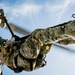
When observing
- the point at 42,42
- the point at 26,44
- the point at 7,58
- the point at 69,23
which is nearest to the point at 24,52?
the point at 26,44

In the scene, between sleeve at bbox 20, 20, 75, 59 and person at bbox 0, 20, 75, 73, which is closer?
sleeve at bbox 20, 20, 75, 59

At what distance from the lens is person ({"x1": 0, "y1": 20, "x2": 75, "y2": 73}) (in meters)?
3.87

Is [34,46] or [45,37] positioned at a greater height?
[45,37]

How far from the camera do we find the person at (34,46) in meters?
3.87

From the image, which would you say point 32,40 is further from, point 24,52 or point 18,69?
point 18,69

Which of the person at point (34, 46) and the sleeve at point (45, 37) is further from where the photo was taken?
the person at point (34, 46)

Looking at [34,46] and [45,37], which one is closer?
[45,37]

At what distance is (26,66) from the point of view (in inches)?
182

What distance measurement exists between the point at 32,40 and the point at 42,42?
217 millimetres

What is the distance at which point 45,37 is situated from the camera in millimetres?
4098

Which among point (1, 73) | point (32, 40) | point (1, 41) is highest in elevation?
point (32, 40)

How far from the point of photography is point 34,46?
426 centimetres

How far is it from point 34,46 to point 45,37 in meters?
0.31

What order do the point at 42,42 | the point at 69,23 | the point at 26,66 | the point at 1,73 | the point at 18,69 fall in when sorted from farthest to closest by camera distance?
the point at 1,73 → the point at 18,69 → the point at 26,66 → the point at 42,42 → the point at 69,23
